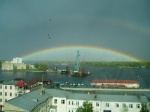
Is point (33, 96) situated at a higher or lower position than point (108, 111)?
higher

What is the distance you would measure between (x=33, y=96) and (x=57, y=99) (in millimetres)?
2209

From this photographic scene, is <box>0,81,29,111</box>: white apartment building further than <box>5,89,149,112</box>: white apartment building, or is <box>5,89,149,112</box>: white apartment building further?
<box>0,81,29,111</box>: white apartment building

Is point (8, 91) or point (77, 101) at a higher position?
point (8, 91)

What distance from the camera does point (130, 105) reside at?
13.9m

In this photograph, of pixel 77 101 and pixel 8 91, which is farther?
pixel 8 91

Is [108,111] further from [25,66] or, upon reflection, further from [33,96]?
[25,66]

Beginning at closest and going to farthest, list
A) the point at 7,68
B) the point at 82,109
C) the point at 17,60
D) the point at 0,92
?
the point at 82,109, the point at 0,92, the point at 7,68, the point at 17,60

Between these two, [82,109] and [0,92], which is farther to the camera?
[0,92]

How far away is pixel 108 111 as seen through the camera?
1418cm

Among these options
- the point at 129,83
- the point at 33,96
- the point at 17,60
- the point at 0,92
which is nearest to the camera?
the point at 33,96

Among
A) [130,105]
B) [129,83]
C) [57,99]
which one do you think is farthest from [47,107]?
[129,83]

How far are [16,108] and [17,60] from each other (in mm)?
94780

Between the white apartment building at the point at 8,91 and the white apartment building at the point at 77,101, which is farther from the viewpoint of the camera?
the white apartment building at the point at 8,91

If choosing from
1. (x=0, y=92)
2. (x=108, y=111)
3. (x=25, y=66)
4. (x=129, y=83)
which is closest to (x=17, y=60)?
(x=25, y=66)
